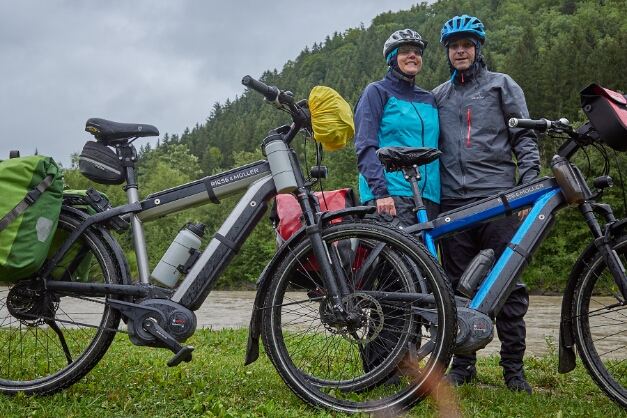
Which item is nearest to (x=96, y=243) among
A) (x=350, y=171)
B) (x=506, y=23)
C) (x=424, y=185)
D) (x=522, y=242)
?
(x=424, y=185)

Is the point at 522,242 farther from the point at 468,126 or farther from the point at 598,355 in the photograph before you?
the point at 468,126

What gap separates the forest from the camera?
2531 centimetres

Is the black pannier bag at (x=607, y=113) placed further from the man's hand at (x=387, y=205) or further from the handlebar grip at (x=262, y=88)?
the handlebar grip at (x=262, y=88)

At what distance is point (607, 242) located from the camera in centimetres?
320

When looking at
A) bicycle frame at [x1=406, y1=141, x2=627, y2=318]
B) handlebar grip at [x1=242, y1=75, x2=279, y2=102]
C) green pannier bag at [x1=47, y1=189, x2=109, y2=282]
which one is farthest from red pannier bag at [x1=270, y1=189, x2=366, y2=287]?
green pannier bag at [x1=47, y1=189, x2=109, y2=282]

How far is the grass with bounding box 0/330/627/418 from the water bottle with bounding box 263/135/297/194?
3.74 ft

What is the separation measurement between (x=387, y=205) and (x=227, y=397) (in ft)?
5.06

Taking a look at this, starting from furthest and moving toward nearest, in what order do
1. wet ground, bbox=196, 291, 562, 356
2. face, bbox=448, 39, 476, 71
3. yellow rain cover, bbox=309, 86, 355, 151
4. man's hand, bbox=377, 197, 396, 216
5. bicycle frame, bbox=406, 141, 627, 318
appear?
1. wet ground, bbox=196, 291, 562, 356
2. face, bbox=448, 39, 476, 71
3. man's hand, bbox=377, 197, 396, 216
4. bicycle frame, bbox=406, 141, 627, 318
5. yellow rain cover, bbox=309, 86, 355, 151

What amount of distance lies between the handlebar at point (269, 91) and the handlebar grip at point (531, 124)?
1.23m

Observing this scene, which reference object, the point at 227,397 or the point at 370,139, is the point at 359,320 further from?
the point at 370,139

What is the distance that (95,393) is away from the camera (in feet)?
10.9

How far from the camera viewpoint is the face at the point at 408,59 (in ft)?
13.7

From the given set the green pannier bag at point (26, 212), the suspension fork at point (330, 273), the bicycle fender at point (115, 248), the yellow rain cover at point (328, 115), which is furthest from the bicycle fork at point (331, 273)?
the green pannier bag at point (26, 212)

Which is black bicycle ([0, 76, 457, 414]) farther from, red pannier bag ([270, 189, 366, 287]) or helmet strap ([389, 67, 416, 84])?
helmet strap ([389, 67, 416, 84])
